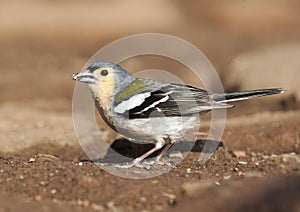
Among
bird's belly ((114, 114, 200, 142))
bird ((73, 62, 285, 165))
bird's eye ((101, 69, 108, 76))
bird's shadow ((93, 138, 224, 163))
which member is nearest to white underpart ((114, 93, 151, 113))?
bird ((73, 62, 285, 165))

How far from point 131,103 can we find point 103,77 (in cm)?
56

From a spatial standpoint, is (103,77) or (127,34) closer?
(103,77)

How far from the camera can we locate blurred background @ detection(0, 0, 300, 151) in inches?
496

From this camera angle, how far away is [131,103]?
278 inches

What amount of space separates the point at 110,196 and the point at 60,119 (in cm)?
622

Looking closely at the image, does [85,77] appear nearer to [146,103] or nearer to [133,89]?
[133,89]

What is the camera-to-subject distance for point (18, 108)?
13422 millimetres

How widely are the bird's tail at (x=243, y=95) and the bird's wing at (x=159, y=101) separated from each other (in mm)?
112

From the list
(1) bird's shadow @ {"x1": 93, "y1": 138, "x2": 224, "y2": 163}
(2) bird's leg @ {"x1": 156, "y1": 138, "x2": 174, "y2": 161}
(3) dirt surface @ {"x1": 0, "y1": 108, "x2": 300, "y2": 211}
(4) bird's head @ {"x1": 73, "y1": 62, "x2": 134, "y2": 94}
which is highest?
(4) bird's head @ {"x1": 73, "y1": 62, "x2": 134, "y2": 94}

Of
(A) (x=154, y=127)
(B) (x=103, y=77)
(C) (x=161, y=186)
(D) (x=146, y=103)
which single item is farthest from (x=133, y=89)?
(C) (x=161, y=186)

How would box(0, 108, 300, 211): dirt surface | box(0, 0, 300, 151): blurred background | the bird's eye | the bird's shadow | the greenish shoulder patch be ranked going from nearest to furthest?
box(0, 108, 300, 211): dirt surface < the greenish shoulder patch < the bird's eye < the bird's shadow < box(0, 0, 300, 151): blurred background

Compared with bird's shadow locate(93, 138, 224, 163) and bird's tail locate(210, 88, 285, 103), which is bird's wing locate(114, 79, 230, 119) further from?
bird's shadow locate(93, 138, 224, 163)

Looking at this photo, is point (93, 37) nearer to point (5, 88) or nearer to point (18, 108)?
point (5, 88)

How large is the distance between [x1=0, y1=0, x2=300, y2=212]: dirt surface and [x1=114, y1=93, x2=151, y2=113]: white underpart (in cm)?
76
